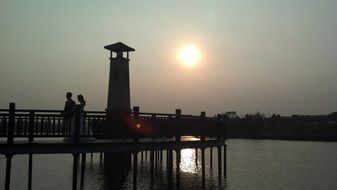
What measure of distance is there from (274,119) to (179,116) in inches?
6296

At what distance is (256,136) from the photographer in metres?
157

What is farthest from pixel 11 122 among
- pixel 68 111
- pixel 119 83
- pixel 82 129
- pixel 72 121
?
pixel 119 83

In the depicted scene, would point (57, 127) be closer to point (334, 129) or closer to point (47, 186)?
point (47, 186)

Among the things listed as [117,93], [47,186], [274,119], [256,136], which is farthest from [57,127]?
[274,119]

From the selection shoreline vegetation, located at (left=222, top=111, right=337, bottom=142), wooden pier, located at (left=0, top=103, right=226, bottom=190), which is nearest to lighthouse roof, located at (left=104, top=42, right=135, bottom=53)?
wooden pier, located at (left=0, top=103, right=226, bottom=190)

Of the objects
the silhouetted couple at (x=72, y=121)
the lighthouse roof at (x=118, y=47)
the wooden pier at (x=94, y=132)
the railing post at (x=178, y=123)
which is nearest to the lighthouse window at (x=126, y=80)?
the lighthouse roof at (x=118, y=47)

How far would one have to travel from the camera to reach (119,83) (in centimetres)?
3556

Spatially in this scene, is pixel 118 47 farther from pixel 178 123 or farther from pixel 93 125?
pixel 93 125

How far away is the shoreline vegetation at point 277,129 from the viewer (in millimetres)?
154125

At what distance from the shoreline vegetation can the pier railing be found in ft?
414

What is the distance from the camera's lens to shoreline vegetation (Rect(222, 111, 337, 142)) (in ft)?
506

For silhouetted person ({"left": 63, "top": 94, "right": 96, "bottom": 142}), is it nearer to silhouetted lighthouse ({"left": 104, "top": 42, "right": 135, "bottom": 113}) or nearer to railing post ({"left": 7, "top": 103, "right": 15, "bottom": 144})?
railing post ({"left": 7, "top": 103, "right": 15, "bottom": 144})

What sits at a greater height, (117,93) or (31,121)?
(117,93)

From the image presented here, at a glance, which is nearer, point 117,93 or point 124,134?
point 124,134
